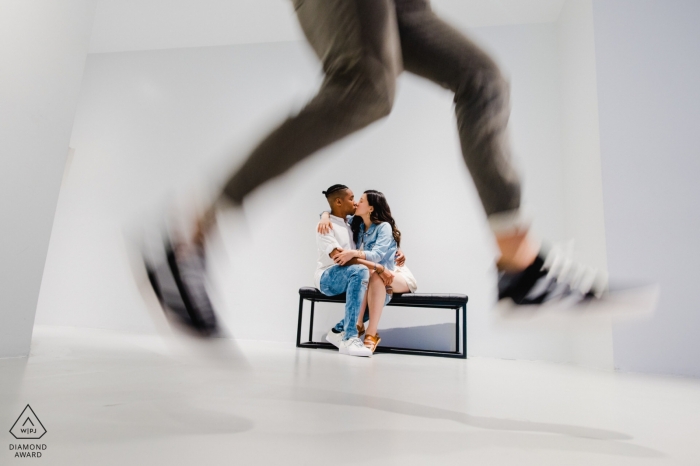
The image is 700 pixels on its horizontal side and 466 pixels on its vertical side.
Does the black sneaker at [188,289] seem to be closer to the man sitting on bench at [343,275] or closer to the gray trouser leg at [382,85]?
the gray trouser leg at [382,85]

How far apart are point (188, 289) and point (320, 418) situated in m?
0.88

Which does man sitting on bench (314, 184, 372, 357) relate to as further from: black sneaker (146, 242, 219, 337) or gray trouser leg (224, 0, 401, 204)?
gray trouser leg (224, 0, 401, 204)

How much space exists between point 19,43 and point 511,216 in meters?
1.63

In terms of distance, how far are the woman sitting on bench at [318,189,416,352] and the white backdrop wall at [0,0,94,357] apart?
1.27 meters

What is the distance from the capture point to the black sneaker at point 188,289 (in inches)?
53.0

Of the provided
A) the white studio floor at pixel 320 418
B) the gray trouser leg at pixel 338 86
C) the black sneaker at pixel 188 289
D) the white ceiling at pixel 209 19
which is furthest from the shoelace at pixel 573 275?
the black sneaker at pixel 188 289

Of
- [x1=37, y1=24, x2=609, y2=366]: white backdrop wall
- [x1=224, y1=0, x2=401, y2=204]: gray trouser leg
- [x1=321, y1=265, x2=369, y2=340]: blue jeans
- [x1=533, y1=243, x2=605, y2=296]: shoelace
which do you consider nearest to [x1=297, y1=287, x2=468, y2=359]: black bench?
[x1=321, y1=265, x2=369, y2=340]: blue jeans

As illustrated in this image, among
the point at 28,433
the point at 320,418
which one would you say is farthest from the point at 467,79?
the point at 28,433

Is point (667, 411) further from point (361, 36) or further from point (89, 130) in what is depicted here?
point (89, 130)

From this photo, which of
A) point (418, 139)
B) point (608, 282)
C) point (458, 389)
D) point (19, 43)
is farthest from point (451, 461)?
point (418, 139)

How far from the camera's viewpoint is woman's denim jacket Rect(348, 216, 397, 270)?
7.29 feet

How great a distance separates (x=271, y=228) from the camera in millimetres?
2988

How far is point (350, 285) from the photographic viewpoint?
7.09ft

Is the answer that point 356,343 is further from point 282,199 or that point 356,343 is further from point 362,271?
point 282,199
